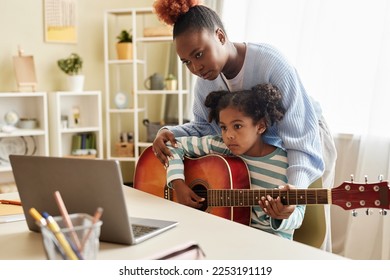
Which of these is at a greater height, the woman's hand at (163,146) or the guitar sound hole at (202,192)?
the woman's hand at (163,146)

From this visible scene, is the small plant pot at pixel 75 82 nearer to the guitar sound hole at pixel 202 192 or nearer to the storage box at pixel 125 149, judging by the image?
the storage box at pixel 125 149

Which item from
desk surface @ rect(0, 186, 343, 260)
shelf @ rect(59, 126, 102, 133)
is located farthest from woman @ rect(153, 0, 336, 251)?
shelf @ rect(59, 126, 102, 133)

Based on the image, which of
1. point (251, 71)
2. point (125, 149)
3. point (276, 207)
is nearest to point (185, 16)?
point (251, 71)

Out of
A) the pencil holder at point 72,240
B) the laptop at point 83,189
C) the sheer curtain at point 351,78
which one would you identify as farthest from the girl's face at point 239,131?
the sheer curtain at point 351,78

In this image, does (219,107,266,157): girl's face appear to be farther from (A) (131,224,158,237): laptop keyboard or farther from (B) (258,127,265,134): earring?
(A) (131,224,158,237): laptop keyboard

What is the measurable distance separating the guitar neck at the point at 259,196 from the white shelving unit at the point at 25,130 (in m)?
2.41

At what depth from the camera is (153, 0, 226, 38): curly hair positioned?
1.62 metres

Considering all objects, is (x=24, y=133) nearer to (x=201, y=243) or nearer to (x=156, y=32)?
(x=156, y=32)

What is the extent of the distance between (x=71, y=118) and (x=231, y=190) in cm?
272

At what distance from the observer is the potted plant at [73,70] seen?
3920 millimetres

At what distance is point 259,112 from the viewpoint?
1.60 meters

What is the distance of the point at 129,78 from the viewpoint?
14.5ft

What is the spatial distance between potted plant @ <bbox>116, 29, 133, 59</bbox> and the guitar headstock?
3.00 metres
